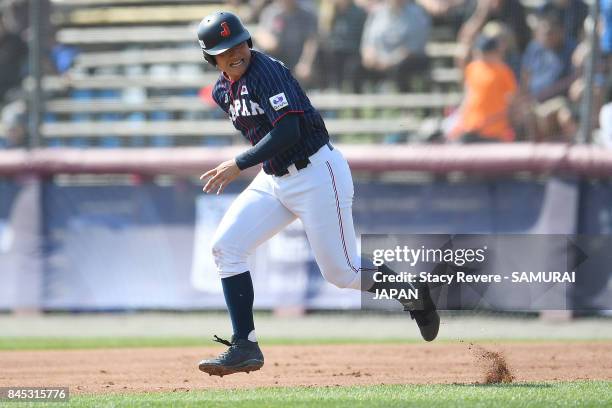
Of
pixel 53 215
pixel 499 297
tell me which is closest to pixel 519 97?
pixel 499 297

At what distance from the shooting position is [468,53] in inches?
411

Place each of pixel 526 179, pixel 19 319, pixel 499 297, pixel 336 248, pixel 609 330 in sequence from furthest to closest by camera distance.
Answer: pixel 19 319, pixel 526 179, pixel 609 330, pixel 499 297, pixel 336 248

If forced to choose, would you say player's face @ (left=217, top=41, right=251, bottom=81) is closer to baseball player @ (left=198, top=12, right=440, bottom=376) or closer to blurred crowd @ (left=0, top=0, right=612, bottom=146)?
baseball player @ (left=198, top=12, right=440, bottom=376)

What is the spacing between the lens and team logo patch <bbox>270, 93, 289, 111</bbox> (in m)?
5.19

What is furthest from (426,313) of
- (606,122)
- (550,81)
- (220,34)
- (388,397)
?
(550,81)

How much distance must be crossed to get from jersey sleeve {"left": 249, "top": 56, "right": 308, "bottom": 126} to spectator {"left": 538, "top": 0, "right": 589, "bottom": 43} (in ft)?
17.5

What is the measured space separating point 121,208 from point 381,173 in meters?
2.75

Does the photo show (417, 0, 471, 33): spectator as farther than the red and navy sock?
Yes

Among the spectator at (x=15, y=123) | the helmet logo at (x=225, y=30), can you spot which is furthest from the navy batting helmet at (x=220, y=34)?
the spectator at (x=15, y=123)

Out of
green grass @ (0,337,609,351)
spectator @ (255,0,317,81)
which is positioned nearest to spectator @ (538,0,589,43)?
spectator @ (255,0,317,81)

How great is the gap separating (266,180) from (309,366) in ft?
6.16

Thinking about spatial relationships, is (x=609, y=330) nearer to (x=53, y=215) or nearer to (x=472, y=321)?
(x=472, y=321)

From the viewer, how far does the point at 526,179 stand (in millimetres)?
9938

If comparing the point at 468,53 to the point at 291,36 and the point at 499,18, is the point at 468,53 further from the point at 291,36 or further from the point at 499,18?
the point at 291,36
